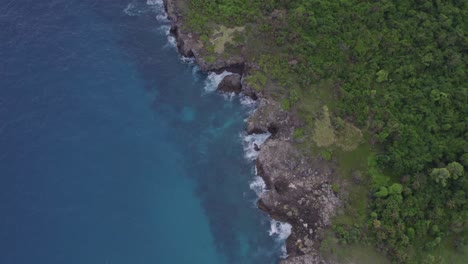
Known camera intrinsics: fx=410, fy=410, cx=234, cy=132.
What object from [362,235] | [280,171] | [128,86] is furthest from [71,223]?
[362,235]

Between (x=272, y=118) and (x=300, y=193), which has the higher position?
(x=272, y=118)

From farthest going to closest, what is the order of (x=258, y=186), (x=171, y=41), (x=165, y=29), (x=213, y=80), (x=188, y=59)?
(x=165, y=29) → (x=171, y=41) → (x=188, y=59) → (x=213, y=80) → (x=258, y=186)

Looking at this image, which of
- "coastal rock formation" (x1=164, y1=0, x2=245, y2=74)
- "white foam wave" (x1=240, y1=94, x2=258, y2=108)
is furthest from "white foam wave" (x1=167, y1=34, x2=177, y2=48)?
"white foam wave" (x1=240, y1=94, x2=258, y2=108)

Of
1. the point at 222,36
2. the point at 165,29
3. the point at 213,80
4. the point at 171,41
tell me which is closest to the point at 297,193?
the point at 213,80

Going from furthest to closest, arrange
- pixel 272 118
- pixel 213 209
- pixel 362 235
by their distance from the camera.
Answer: pixel 272 118
pixel 213 209
pixel 362 235

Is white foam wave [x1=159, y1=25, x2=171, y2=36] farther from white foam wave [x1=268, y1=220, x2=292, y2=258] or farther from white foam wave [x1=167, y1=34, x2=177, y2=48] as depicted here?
white foam wave [x1=268, y1=220, x2=292, y2=258]

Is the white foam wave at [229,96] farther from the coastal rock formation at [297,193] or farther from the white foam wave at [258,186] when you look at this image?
the white foam wave at [258,186]

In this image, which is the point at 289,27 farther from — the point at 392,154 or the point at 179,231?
the point at 179,231

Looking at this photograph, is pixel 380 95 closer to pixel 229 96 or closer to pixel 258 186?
pixel 258 186
